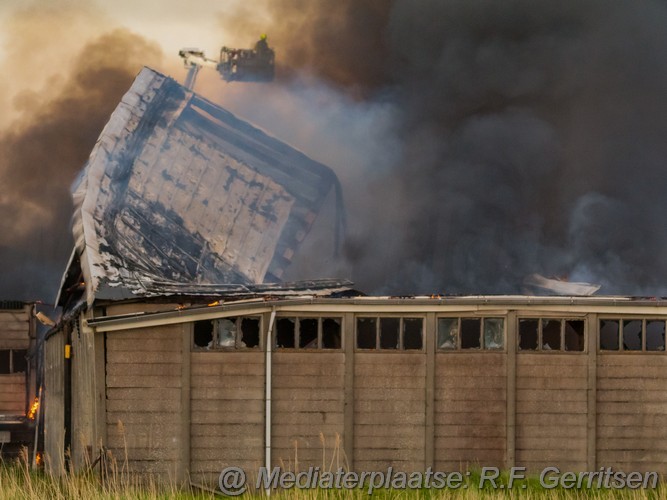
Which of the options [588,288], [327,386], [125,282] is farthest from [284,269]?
[327,386]

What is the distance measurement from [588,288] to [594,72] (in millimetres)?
16120

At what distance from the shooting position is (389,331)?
19672 millimetres

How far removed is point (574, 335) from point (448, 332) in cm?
209

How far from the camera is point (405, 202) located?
4006cm

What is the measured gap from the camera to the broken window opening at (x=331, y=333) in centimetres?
1961

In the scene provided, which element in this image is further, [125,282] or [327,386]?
[125,282]

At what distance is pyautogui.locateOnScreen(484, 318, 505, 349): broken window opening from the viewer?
64.6 ft

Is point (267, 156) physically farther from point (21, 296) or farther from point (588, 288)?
point (21, 296)

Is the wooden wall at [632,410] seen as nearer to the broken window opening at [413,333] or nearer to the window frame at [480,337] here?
the window frame at [480,337]

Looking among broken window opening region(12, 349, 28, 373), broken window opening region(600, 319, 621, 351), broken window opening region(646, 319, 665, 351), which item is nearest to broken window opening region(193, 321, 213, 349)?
broken window opening region(600, 319, 621, 351)

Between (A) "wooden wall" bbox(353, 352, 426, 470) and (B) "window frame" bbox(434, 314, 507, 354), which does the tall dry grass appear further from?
(B) "window frame" bbox(434, 314, 507, 354)

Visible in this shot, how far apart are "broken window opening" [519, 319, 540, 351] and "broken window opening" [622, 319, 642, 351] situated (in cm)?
143

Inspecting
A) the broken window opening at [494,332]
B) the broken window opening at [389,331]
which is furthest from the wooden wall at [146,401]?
the broken window opening at [494,332]

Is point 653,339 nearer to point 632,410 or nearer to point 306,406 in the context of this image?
point 632,410
